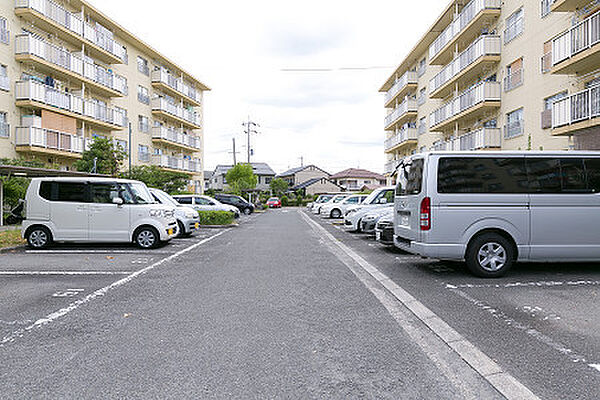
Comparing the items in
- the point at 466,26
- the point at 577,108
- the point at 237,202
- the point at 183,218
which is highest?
the point at 466,26

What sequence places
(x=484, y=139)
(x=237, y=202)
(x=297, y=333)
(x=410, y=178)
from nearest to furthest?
(x=297, y=333) → (x=410, y=178) → (x=484, y=139) → (x=237, y=202)

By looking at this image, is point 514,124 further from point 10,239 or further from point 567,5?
point 10,239

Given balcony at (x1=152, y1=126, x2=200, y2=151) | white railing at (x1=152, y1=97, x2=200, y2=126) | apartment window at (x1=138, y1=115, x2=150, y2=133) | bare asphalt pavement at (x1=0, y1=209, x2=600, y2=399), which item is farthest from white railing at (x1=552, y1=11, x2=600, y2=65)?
white railing at (x1=152, y1=97, x2=200, y2=126)

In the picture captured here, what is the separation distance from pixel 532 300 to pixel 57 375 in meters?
5.42

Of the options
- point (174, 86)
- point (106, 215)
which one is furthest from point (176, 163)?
point (106, 215)

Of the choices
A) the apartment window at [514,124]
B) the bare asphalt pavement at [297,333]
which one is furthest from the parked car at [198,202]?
the apartment window at [514,124]

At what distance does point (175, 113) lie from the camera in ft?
127

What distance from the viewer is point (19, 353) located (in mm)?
3859

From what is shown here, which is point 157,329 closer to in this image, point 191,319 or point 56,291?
point 191,319

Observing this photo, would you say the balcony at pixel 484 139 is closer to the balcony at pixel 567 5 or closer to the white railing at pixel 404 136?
the balcony at pixel 567 5

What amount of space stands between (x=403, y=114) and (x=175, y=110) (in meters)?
20.1

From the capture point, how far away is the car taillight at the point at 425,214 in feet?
23.3

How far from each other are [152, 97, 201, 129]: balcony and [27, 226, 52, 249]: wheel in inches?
1042

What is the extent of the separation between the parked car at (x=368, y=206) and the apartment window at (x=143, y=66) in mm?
24812
